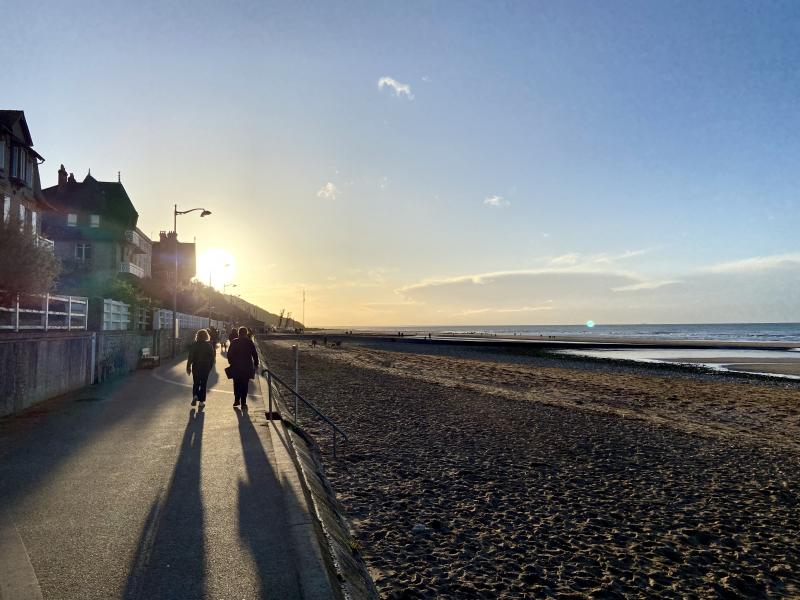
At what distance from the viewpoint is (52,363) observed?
13.7 metres

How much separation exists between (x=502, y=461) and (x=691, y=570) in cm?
425

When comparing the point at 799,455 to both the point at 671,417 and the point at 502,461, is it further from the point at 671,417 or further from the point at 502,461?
the point at 502,461

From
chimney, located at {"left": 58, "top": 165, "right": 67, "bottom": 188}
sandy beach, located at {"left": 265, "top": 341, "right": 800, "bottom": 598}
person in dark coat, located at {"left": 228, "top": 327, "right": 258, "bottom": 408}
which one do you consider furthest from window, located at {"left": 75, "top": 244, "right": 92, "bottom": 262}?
person in dark coat, located at {"left": 228, "top": 327, "right": 258, "bottom": 408}

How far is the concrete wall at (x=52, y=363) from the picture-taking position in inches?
441

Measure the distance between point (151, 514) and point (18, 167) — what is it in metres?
32.3

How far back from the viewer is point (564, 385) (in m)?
24.2

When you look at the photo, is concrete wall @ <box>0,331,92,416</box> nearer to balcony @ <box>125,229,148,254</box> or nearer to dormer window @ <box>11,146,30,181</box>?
dormer window @ <box>11,146,30,181</box>

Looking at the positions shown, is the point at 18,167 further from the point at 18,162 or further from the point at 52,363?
the point at 52,363

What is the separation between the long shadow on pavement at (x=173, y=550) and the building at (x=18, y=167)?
25388 millimetres

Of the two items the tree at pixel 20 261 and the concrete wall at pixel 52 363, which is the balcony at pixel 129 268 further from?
the tree at pixel 20 261

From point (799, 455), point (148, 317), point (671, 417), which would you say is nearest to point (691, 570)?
point (799, 455)

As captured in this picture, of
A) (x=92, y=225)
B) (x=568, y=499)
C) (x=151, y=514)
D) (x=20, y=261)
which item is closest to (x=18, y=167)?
(x=20, y=261)

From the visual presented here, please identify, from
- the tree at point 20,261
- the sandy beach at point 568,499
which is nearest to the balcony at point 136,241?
the tree at point 20,261

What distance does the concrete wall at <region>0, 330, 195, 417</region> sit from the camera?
11211 millimetres
